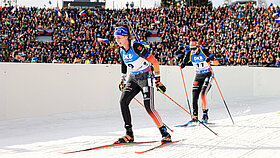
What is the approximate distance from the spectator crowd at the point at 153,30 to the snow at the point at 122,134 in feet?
39.6

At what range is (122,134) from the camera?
580 centimetres

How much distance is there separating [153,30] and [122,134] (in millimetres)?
18459

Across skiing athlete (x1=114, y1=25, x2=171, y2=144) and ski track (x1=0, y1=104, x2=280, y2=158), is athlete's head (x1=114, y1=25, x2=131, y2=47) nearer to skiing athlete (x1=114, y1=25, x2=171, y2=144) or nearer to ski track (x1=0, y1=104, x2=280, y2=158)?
skiing athlete (x1=114, y1=25, x2=171, y2=144)

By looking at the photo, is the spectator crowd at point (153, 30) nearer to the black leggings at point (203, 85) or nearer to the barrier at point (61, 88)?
the barrier at point (61, 88)

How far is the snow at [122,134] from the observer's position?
4203 millimetres

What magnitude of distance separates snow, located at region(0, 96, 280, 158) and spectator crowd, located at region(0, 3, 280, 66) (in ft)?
39.6

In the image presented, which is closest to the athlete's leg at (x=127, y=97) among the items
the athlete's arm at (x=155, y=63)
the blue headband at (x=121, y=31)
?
the athlete's arm at (x=155, y=63)

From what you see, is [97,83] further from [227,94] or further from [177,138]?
[227,94]

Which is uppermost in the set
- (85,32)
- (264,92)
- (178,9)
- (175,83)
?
(178,9)

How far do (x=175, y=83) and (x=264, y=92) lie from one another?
204 inches

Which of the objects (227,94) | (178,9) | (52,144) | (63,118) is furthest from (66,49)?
(52,144)

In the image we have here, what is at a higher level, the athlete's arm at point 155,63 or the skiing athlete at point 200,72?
the athlete's arm at point 155,63

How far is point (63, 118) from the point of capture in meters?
7.51

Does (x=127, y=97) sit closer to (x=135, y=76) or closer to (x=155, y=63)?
(x=135, y=76)
